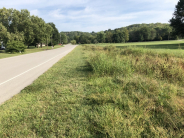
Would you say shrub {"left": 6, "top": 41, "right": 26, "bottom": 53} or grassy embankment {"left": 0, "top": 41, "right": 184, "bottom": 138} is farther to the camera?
shrub {"left": 6, "top": 41, "right": 26, "bottom": 53}

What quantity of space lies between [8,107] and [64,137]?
7.75 feet

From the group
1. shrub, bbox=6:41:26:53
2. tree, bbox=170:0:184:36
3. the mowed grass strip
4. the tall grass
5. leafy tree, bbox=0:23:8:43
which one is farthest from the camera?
tree, bbox=170:0:184:36

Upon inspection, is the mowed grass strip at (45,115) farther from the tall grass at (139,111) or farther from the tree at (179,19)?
the tree at (179,19)

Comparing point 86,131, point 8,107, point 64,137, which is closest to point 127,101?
point 86,131

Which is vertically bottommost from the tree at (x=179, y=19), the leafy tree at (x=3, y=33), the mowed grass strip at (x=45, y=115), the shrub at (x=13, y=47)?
the mowed grass strip at (x=45, y=115)

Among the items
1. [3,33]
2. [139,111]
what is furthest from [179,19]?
[3,33]

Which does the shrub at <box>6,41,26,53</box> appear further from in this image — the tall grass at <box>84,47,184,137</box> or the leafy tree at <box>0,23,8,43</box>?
the tall grass at <box>84,47,184,137</box>

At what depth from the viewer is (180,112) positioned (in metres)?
2.77

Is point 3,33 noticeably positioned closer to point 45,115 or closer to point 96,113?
point 45,115

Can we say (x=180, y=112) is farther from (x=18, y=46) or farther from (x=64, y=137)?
(x=18, y=46)

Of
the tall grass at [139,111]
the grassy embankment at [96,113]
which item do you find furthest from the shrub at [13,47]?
the tall grass at [139,111]

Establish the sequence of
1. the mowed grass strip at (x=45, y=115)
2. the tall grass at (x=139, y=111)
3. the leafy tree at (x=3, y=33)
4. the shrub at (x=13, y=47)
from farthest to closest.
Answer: the leafy tree at (x=3, y=33) < the shrub at (x=13, y=47) < the mowed grass strip at (x=45, y=115) < the tall grass at (x=139, y=111)

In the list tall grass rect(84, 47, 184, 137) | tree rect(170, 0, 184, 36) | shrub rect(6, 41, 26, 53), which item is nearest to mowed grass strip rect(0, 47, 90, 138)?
tall grass rect(84, 47, 184, 137)

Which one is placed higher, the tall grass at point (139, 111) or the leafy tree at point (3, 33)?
the leafy tree at point (3, 33)
